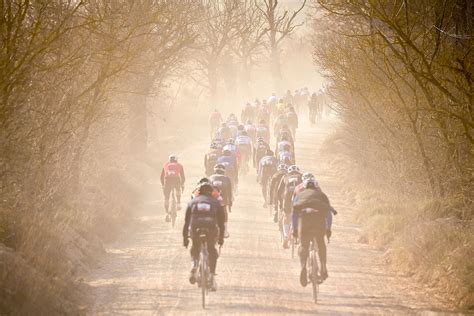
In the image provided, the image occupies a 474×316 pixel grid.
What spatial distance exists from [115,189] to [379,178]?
10000mm

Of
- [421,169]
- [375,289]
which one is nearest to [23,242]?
[375,289]

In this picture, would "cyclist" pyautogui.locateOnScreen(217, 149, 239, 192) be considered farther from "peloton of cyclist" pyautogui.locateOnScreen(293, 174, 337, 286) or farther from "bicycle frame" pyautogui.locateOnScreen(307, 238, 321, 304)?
"bicycle frame" pyautogui.locateOnScreen(307, 238, 321, 304)

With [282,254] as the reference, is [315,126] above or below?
above

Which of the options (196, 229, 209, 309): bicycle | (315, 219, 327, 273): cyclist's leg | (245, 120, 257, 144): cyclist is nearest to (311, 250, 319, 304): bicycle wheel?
(315, 219, 327, 273): cyclist's leg

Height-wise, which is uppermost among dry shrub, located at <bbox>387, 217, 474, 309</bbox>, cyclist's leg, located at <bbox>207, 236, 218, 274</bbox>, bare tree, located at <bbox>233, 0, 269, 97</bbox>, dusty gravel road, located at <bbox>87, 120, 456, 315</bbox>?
bare tree, located at <bbox>233, 0, 269, 97</bbox>

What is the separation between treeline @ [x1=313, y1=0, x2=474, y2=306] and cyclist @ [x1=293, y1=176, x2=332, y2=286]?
270 cm

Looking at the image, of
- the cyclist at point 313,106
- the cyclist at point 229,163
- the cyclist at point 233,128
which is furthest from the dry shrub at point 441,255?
the cyclist at point 313,106

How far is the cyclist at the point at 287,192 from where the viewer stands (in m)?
16.5

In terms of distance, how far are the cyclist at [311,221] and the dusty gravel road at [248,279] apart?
86 centimetres

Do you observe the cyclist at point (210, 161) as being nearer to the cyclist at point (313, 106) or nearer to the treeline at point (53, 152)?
the treeline at point (53, 152)

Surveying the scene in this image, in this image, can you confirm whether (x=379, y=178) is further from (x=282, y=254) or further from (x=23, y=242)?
(x=23, y=242)

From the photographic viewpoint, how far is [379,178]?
2536 centimetres

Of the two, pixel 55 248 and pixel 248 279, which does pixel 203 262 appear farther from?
pixel 55 248

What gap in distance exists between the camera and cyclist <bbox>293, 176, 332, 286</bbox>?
12594 millimetres
